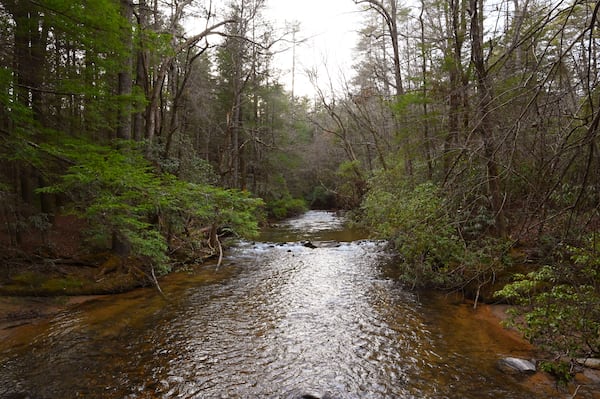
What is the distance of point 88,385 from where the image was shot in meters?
4.06

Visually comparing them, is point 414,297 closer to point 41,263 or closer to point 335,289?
point 335,289

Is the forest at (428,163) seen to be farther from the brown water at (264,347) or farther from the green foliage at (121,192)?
the brown water at (264,347)

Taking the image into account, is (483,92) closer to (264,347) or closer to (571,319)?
(571,319)

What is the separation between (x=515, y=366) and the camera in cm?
433

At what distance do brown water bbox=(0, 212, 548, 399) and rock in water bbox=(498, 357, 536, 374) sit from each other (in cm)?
13

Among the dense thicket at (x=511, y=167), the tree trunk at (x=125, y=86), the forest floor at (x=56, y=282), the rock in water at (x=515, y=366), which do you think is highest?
the tree trunk at (x=125, y=86)

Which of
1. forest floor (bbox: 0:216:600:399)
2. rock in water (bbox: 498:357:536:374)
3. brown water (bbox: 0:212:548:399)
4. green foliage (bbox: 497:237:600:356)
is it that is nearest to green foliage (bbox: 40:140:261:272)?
forest floor (bbox: 0:216:600:399)

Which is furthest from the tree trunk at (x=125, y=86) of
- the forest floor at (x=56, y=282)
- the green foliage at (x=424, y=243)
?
the green foliage at (x=424, y=243)

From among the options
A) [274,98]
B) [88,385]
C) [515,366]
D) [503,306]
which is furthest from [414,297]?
[274,98]

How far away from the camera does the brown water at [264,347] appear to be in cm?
404

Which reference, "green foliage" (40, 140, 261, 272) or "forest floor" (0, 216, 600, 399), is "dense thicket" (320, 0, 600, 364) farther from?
"green foliage" (40, 140, 261, 272)

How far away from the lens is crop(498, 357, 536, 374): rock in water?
4.23 m

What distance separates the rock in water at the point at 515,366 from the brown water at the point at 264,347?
0.13 m

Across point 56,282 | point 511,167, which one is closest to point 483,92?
point 511,167
